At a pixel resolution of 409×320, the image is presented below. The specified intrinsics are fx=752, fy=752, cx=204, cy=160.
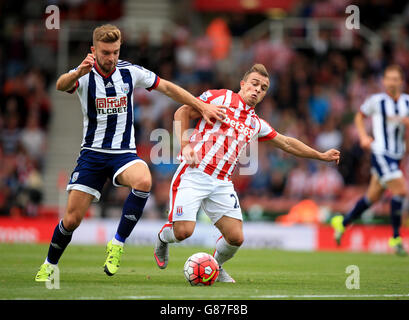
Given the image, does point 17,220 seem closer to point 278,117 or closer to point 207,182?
point 278,117

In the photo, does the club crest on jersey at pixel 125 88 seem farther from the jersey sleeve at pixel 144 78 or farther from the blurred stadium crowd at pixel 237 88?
the blurred stadium crowd at pixel 237 88

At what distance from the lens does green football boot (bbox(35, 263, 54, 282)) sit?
7832 mm

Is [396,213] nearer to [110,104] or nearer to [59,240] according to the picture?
[110,104]

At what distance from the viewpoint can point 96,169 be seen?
317 inches

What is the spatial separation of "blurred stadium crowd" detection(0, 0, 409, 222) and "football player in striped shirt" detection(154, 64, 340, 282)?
919cm

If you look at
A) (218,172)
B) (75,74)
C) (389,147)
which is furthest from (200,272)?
(389,147)

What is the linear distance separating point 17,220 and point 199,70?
668 cm

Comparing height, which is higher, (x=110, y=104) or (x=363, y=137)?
(x=110, y=104)

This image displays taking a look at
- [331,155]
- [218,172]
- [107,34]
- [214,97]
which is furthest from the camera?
[331,155]

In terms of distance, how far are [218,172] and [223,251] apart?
889mm

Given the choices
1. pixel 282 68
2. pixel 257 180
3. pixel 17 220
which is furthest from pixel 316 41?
pixel 17 220

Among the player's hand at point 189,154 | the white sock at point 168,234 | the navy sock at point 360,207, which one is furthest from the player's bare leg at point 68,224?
the navy sock at point 360,207

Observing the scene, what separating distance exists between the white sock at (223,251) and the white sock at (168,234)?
1.76 feet

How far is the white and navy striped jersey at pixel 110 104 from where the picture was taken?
26.3 feet
